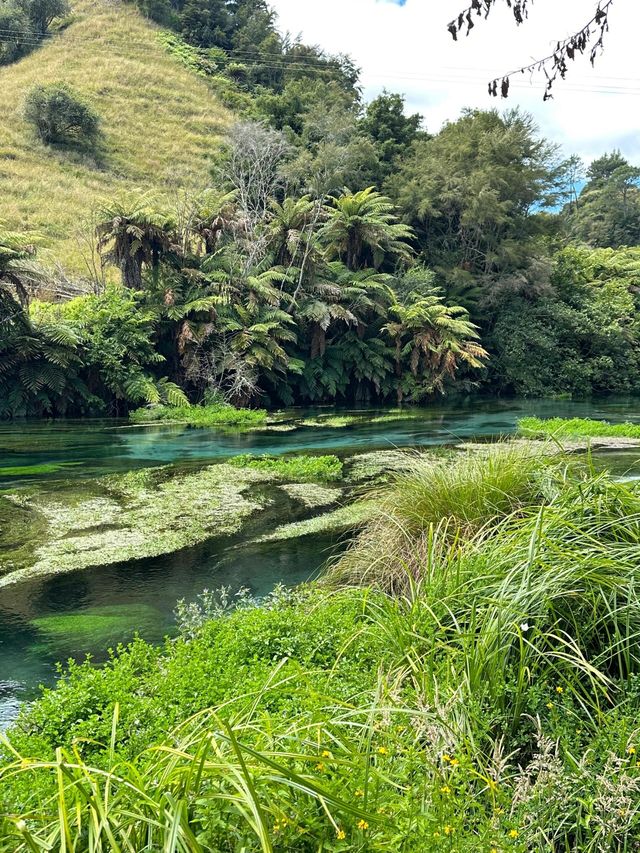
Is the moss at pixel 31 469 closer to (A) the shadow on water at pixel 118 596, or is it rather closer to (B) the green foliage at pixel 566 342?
(A) the shadow on water at pixel 118 596

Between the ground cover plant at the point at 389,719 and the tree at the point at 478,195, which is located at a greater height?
the tree at the point at 478,195

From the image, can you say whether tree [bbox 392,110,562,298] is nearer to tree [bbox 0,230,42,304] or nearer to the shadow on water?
tree [bbox 0,230,42,304]

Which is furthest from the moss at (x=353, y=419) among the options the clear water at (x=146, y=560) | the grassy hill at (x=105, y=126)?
the grassy hill at (x=105, y=126)

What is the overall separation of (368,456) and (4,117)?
32946 mm

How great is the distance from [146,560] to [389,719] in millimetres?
4066

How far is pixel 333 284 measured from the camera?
18672mm

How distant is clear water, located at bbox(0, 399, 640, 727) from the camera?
13.5 ft

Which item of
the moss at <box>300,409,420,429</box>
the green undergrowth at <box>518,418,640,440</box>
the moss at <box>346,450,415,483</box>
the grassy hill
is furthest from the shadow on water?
the grassy hill

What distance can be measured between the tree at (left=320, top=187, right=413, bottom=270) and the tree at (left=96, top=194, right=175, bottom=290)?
5113 millimetres

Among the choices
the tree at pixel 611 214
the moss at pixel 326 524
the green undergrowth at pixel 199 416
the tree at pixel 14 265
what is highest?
the tree at pixel 611 214

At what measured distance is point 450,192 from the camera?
2177 cm

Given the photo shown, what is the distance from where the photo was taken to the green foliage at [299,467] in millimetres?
8867

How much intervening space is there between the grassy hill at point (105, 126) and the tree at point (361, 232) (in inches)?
244

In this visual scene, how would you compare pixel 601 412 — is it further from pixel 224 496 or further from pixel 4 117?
pixel 4 117
